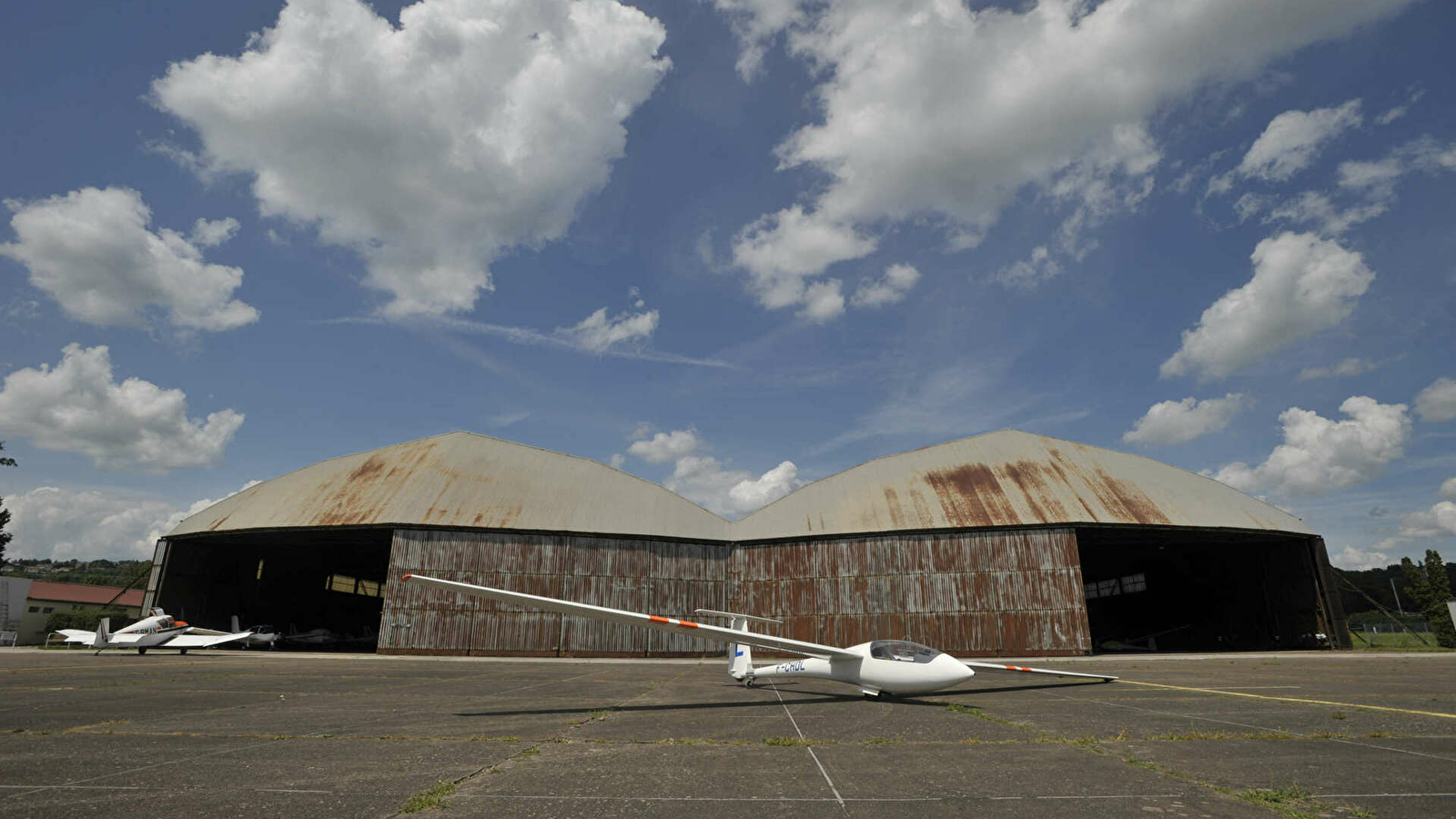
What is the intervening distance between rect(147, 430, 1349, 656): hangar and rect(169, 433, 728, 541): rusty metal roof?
142mm

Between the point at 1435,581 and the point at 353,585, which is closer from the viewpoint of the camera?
the point at 1435,581

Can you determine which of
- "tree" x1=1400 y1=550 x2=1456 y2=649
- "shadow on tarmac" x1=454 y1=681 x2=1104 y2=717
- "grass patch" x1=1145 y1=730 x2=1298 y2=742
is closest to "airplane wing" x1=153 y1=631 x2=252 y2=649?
"shadow on tarmac" x1=454 y1=681 x2=1104 y2=717

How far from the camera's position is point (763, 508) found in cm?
4466

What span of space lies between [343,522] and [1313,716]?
42629 mm

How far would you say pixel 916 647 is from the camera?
49.9ft

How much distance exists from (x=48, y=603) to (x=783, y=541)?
268 feet

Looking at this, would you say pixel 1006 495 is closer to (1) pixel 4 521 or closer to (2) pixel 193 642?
(2) pixel 193 642


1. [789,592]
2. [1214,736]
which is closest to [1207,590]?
[789,592]

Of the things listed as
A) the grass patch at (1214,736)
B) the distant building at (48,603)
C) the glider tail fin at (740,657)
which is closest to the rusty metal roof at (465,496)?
the glider tail fin at (740,657)

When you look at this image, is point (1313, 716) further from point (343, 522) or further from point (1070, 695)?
point (343, 522)

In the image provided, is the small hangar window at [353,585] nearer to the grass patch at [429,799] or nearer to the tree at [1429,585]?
the grass patch at [429,799]

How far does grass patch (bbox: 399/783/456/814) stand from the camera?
225 inches

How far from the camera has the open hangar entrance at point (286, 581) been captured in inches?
1713

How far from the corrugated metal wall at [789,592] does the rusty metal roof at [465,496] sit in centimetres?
151
